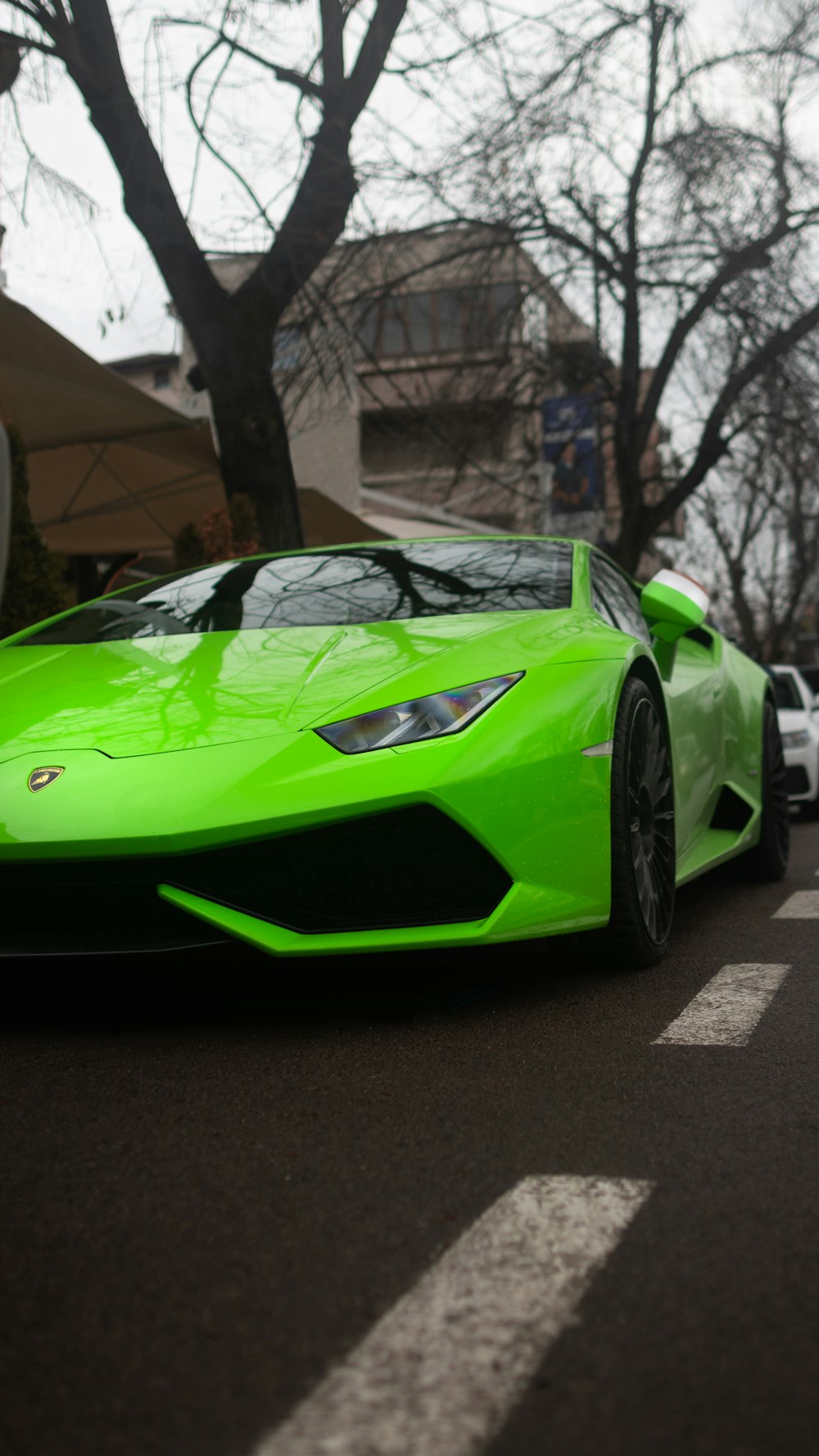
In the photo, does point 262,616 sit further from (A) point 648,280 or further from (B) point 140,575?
(A) point 648,280

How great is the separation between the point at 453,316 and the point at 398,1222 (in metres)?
13.1

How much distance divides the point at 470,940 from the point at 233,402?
696 centimetres

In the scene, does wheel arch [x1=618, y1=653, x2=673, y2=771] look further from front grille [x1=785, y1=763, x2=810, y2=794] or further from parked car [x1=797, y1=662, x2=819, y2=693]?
parked car [x1=797, y1=662, x2=819, y2=693]

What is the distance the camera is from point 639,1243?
73.2 inches

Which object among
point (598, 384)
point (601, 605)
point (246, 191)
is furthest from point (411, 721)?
point (598, 384)

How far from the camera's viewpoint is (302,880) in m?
2.98

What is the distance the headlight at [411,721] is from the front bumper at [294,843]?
4 cm

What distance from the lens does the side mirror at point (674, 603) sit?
429cm

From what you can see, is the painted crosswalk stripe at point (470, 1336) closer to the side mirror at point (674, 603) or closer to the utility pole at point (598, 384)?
the side mirror at point (674, 603)

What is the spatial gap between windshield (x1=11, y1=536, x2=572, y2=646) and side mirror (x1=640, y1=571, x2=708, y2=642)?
267 millimetres

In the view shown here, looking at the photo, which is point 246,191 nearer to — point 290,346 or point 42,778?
point 290,346

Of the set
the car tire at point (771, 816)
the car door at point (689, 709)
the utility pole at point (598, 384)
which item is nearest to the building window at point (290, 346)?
the utility pole at point (598, 384)

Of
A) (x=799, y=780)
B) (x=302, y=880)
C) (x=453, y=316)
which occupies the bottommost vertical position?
(x=799, y=780)

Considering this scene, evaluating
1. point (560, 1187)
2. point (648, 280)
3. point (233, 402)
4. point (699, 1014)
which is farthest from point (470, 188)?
point (560, 1187)
